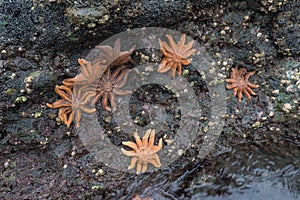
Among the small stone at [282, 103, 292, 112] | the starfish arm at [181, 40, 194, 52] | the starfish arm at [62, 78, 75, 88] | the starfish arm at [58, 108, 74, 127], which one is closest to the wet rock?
the small stone at [282, 103, 292, 112]

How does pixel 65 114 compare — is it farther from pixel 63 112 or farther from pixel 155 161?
pixel 155 161

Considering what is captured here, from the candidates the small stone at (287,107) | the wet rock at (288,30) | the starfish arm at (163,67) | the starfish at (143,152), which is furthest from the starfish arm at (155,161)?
the wet rock at (288,30)

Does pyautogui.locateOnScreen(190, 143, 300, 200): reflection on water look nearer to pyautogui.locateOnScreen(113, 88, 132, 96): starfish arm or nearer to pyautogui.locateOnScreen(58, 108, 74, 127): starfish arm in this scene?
pyautogui.locateOnScreen(113, 88, 132, 96): starfish arm

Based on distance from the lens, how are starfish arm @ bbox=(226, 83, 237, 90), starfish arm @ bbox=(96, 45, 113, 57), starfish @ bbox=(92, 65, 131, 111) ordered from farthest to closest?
starfish arm @ bbox=(226, 83, 237, 90)
starfish @ bbox=(92, 65, 131, 111)
starfish arm @ bbox=(96, 45, 113, 57)

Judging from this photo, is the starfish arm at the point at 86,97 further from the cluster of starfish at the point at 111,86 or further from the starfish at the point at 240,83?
the starfish at the point at 240,83

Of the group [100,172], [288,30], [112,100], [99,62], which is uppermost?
[288,30]

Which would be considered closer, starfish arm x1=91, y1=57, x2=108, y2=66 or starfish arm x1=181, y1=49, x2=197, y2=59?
starfish arm x1=91, y1=57, x2=108, y2=66

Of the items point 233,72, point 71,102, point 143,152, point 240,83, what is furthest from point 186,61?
point 71,102
